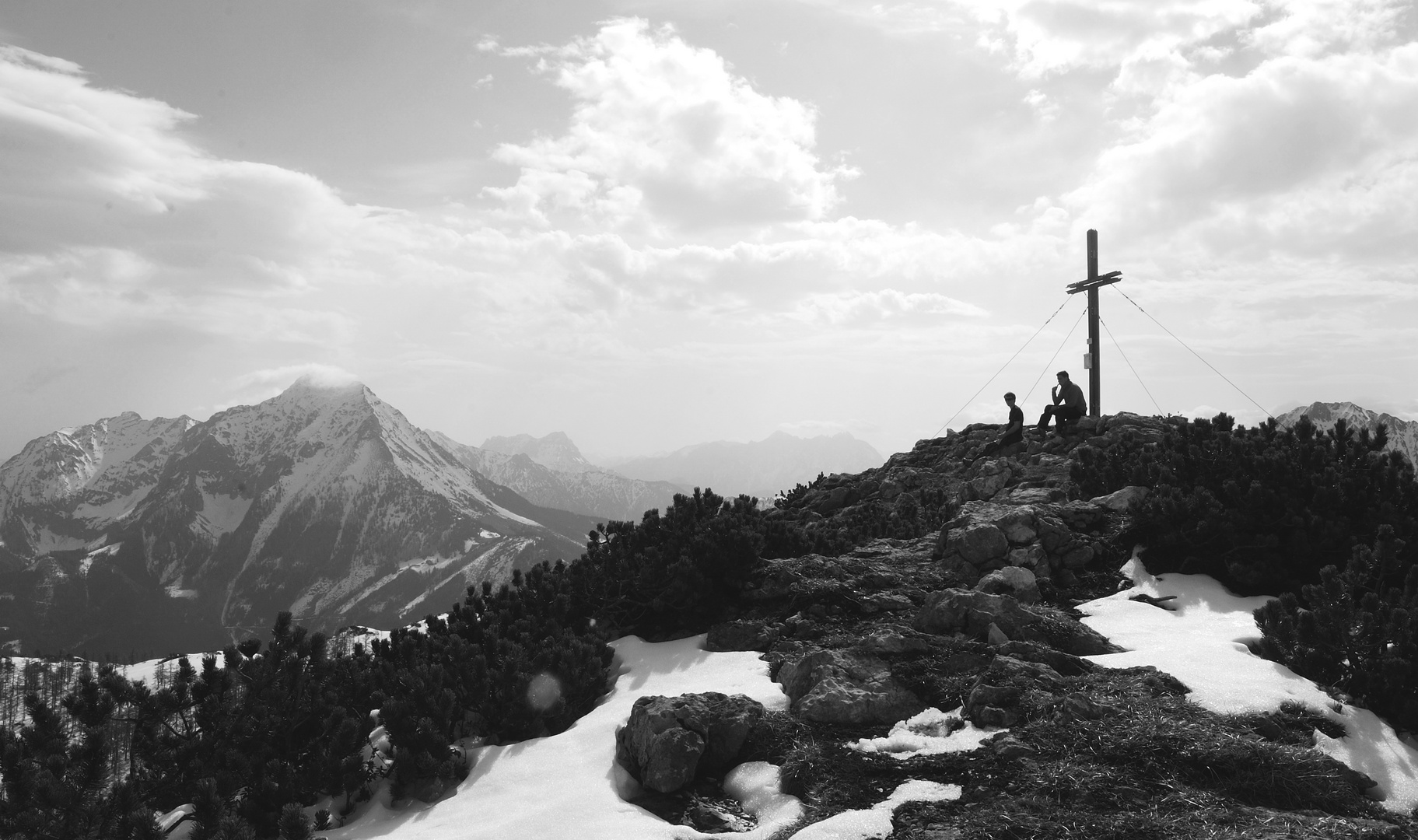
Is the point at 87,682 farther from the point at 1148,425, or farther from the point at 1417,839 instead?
the point at 1148,425

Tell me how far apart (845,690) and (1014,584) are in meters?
4.26

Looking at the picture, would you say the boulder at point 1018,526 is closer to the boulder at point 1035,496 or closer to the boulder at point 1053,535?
the boulder at point 1053,535

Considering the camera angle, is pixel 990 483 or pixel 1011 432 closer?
pixel 990 483

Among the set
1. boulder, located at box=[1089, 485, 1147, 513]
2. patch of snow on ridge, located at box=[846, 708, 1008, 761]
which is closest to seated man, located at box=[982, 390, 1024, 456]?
boulder, located at box=[1089, 485, 1147, 513]

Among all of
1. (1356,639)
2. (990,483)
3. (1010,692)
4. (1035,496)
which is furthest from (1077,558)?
(1010,692)

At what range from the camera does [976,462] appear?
21375mm

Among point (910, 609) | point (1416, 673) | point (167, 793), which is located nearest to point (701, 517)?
point (910, 609)

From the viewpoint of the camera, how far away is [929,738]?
7.31 m

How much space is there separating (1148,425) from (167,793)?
19966mm

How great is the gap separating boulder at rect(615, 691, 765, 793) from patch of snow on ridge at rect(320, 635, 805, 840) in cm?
24

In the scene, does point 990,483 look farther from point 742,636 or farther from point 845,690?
point 845,690

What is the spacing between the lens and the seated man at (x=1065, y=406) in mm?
20875

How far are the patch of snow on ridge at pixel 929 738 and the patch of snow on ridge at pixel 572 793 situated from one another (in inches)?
43.3

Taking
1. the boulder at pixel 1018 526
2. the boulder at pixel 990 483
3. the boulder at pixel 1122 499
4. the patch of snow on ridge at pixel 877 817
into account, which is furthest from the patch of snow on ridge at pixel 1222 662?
the boulder at pixel 990 483
